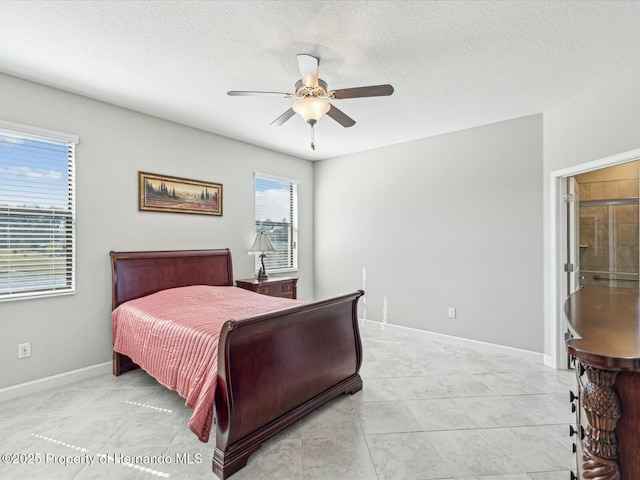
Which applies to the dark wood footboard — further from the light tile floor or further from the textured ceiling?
the textured ceiling

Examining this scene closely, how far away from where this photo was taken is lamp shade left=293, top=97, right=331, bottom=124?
225 cm

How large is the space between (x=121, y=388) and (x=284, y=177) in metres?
3.38

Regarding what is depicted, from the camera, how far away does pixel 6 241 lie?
2.59 metres

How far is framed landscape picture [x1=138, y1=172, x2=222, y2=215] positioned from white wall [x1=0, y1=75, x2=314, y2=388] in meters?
0.08

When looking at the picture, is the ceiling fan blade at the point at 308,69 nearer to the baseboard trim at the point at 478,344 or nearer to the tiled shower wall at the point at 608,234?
the tiled shower wall at the point at 608,234

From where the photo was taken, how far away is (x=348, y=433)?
2.14 m

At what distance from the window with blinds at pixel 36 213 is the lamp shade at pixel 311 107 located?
7.17ft

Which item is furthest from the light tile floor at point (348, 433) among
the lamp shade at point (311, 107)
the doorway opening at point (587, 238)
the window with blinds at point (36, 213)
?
the lamp shade at point (311, 107)

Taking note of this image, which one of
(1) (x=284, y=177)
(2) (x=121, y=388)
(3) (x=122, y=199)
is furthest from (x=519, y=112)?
(2) (x=121, y=388)

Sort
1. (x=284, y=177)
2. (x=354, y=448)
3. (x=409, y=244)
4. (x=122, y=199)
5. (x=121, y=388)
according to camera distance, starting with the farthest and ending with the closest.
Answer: (x=284, y=177)
(x=409, y=244)
(x=122, y=199)
(x=121, y=388)
(x=354, y=448)

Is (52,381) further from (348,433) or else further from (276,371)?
(348,433)

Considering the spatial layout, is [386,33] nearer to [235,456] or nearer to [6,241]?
[235,456]

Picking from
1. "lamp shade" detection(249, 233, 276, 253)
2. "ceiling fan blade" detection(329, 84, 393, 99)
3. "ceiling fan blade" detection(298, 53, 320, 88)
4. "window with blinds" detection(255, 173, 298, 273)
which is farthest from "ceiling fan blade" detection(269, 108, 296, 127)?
"window with blinds" detection(255, 173, 298, 273)

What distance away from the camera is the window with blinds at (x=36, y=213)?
260 cm
